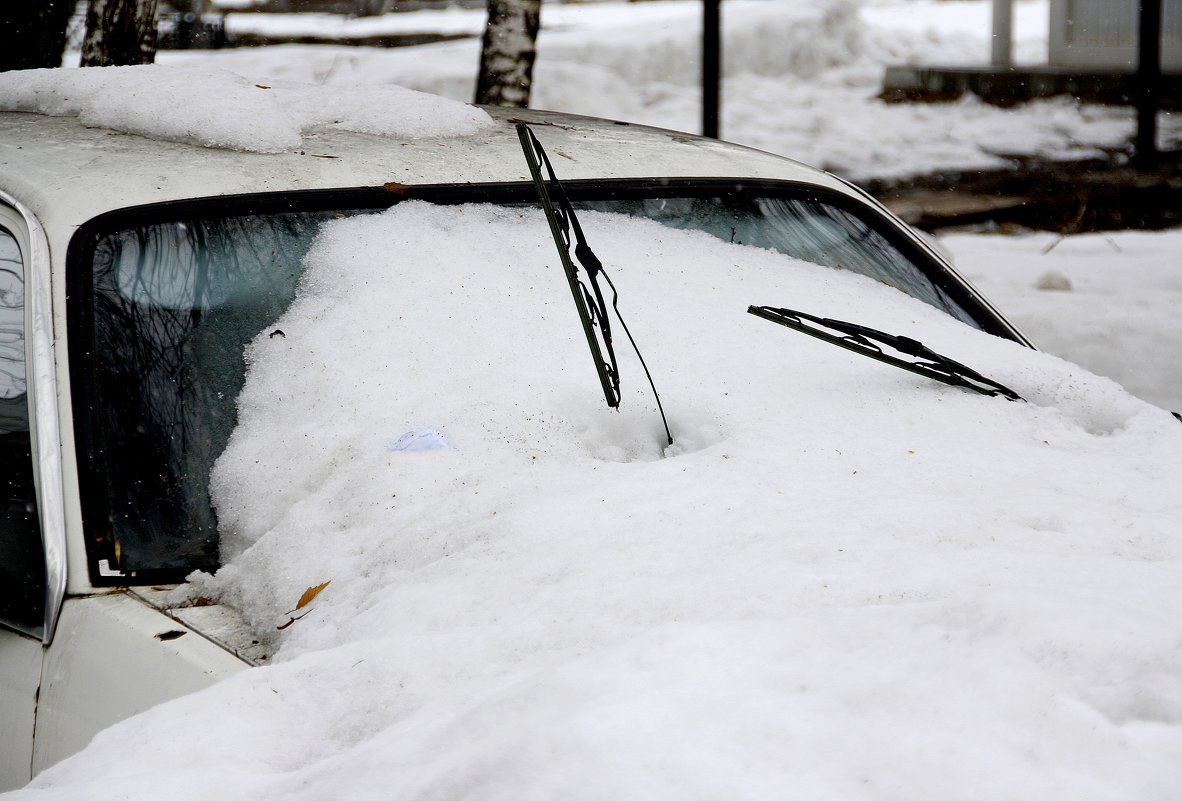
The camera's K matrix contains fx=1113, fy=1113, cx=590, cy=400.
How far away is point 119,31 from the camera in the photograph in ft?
15.4

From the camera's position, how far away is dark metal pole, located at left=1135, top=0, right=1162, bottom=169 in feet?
32.6

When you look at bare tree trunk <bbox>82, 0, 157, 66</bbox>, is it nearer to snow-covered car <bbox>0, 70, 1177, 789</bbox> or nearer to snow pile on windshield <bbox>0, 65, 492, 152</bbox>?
snow pile on windshield <bbox>0, 65, 492, 152</bbox>

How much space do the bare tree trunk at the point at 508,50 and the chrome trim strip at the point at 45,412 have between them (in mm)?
4553

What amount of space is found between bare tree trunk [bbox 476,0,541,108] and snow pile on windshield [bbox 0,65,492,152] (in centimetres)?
355

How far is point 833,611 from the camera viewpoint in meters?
1.29

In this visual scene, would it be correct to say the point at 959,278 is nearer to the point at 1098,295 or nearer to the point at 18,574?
the point at 18,574

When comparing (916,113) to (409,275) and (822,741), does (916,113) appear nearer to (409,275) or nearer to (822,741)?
(409,275)

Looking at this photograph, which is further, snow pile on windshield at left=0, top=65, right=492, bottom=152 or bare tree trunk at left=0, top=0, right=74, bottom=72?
bare tree trunk at left=0, top=0, right=74, bottom=72

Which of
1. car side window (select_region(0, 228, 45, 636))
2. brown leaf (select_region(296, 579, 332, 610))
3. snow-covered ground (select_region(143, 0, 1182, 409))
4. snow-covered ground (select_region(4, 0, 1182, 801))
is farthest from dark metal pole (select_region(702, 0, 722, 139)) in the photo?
brown leaf (select_region(296, 579, 332, 610))

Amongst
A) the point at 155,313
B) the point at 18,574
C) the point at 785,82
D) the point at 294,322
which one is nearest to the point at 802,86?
the point at 785,82

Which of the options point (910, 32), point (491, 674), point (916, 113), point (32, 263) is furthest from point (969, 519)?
point (910, 32)

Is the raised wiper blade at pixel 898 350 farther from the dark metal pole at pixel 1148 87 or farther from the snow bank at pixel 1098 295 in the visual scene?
the dark metal pole at pixel 1148 87

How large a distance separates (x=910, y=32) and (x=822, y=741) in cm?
1908

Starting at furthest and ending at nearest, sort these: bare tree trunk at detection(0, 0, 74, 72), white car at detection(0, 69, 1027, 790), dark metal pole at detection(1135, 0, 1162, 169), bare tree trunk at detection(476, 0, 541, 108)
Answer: dark metal pole at detection(1135, 0, 1162, 169) → bare tree trunk at detection(476, 0, 541, 108) → bare tree trunk at detection(0, 0, 74, 72) → white car at detection(0, 69, 1027, 790)
